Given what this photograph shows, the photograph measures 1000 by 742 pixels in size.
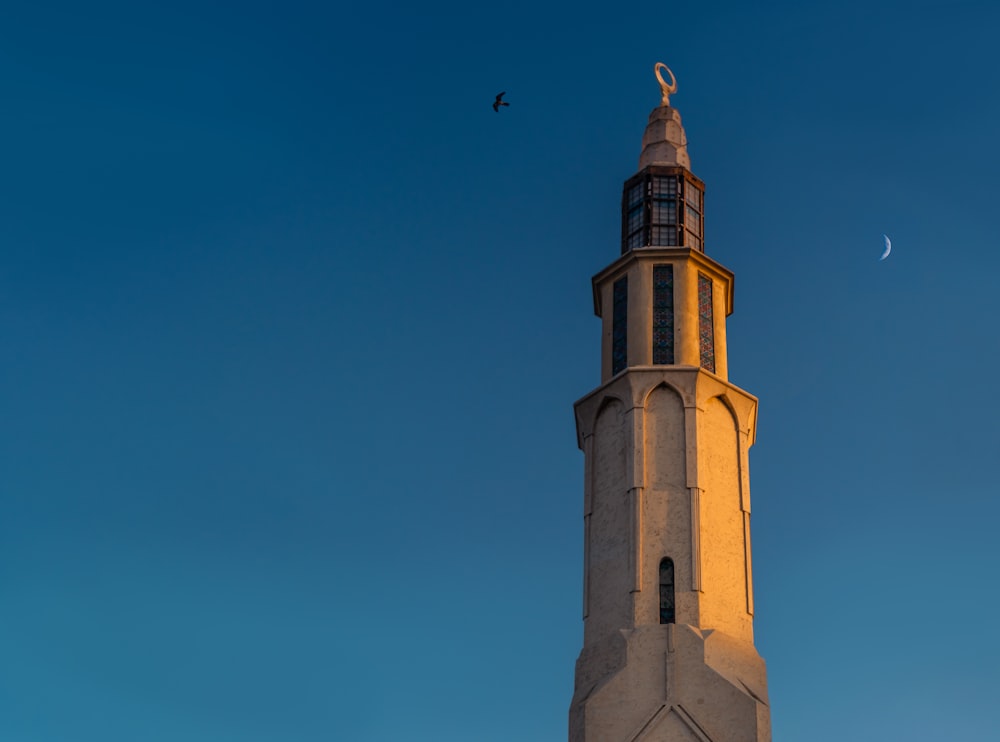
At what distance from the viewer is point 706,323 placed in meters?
39.3

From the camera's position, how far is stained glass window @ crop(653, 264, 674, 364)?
3828 centimetres

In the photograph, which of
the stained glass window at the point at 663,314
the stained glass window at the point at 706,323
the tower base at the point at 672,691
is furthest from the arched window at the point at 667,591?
the stained glass window at the point at 706,323

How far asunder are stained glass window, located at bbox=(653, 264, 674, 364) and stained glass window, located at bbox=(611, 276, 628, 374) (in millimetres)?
766

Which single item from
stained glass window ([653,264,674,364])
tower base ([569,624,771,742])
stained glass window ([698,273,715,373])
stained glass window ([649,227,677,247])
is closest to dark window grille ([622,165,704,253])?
stained glass window ([649,227,677,247])

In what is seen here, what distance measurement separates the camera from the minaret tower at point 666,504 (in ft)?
108

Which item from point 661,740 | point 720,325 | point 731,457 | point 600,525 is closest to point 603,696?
point 661,740

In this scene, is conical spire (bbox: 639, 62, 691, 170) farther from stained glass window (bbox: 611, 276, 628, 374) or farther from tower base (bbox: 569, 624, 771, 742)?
tower base (bbox: 569, 624, 771, 742)

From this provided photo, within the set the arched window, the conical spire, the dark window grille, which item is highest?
the conical spire

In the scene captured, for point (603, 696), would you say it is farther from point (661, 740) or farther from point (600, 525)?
point (600, 525)

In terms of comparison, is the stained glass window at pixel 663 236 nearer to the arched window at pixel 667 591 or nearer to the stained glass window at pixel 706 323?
the stained glass window at pixel 706 323

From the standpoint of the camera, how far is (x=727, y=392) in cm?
3794

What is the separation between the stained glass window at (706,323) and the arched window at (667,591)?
574cm

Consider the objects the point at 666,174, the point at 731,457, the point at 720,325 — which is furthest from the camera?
the point at 666,174

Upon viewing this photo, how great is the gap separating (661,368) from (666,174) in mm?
7169
